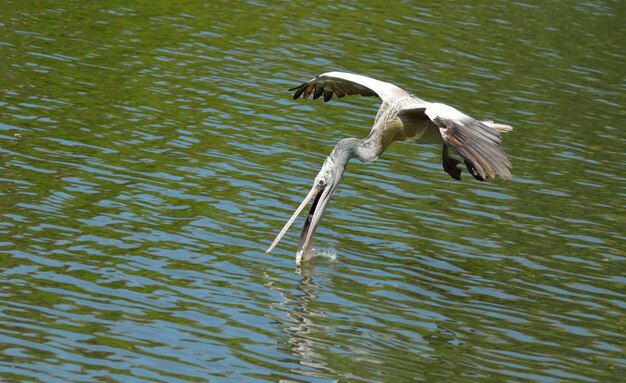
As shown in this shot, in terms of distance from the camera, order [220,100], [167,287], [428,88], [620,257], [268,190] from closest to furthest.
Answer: [167,287] → [620,257] → [268,190] → [220,100] → [428,88]

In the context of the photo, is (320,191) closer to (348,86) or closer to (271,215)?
(271,215)

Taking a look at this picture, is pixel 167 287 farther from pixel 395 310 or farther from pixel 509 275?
pixel 509 275

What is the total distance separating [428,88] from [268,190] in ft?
24.7

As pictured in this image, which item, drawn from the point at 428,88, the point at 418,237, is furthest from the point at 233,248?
the point at 428,88

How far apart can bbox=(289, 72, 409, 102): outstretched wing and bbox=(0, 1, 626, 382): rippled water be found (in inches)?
42.6

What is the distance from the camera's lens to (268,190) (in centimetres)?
1512

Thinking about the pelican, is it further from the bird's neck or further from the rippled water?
the rippled water

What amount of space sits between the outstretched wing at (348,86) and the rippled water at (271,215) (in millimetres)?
1081

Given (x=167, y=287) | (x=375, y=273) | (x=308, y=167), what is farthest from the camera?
(x=308, y=167)

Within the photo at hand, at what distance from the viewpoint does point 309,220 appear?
43.4ft

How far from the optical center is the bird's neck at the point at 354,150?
528 inches

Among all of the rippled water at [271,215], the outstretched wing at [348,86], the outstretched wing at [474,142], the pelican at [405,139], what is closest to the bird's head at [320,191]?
the pelican at [405,139]

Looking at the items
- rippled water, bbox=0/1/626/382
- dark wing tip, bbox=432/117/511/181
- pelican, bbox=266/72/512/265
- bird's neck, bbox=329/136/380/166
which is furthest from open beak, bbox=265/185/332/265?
dark wing tip, bbox=432/117/511/181

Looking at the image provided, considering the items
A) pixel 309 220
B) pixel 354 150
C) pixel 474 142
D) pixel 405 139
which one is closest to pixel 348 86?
pixel 405 139
